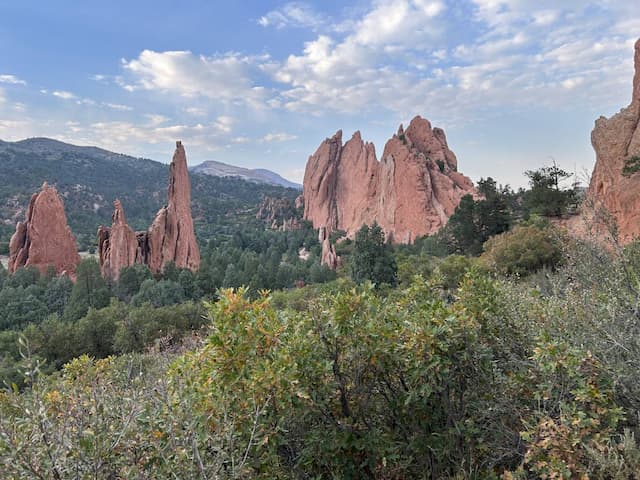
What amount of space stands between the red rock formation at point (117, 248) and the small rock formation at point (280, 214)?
33894mm

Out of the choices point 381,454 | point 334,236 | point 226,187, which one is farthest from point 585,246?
point 226,187

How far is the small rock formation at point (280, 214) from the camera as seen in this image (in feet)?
212

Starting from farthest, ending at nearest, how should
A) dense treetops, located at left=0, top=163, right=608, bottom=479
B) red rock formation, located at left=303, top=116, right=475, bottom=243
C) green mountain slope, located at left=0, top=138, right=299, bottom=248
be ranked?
green mountain slope, located at left=0, top=138, right=299, bottom=248, red rock formation, located at left=303, top=116, right=475, bottom=243, dense treetops, located at left=0, top=163, right=608, bottom=479

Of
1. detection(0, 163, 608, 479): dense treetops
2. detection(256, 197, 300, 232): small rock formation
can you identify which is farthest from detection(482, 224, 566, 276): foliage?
detection(256, 197, 300, 232): small rock formation

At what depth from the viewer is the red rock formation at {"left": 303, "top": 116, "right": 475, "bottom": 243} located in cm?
4278

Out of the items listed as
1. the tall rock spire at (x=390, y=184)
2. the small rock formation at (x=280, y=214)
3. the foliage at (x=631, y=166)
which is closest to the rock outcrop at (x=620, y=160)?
the foliage at (x=631, y=166)

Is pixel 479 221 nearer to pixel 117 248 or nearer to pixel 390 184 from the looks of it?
pixel 390 184

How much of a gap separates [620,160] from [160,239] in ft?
102

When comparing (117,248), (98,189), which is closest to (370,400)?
(117,248)

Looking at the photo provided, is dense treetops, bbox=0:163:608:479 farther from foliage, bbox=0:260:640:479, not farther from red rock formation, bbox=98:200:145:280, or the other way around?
red rock formation, bbox=98:200:145:280

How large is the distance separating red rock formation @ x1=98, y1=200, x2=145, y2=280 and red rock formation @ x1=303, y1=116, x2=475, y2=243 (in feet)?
77.9

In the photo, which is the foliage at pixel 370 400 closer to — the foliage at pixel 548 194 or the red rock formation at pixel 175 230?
the foliage at pixel 548 194

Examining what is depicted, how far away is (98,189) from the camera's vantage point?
8400 cm

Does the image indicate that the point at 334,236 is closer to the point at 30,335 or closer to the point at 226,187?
the point at 30,335
